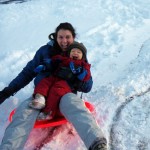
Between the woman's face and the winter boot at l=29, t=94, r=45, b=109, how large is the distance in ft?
2.73

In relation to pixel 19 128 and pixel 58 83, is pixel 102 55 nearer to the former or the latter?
pixel 58 83

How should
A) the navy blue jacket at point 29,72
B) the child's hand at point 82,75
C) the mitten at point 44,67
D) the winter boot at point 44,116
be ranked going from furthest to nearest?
the navy blue jacket at point 29,72
the mitten at point 44,67
the child's hand at point 82,75
the winter boot at point 44,116

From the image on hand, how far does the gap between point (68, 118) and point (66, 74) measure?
55 cm

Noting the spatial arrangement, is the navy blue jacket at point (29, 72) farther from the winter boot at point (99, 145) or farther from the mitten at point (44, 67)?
the winter boot at point (99, 145)

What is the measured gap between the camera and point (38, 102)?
3.18m

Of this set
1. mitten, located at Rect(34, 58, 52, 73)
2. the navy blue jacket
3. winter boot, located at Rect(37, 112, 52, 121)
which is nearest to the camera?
winter boot, located at Rect(37, 112, 52, 121)

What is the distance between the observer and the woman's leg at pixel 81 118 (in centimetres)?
278

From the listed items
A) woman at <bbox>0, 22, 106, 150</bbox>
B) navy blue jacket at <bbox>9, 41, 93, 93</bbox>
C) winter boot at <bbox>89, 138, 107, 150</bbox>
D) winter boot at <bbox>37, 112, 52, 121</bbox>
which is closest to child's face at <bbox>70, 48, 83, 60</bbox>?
woman at <bbox>0, 22, 106, 150</bbox>

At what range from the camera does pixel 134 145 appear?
3148mm

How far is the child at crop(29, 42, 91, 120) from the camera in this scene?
3236 mm

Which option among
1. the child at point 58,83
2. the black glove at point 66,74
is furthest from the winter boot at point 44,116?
the black glove at point 66,74

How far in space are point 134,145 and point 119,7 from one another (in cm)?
404

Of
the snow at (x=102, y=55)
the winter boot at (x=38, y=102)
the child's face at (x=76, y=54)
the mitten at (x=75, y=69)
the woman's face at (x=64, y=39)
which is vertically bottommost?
the snow at (x=102, y=55)

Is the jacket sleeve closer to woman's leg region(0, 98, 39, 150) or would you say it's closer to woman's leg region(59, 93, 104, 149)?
woman's leg region(0, 98, 39, 150)
